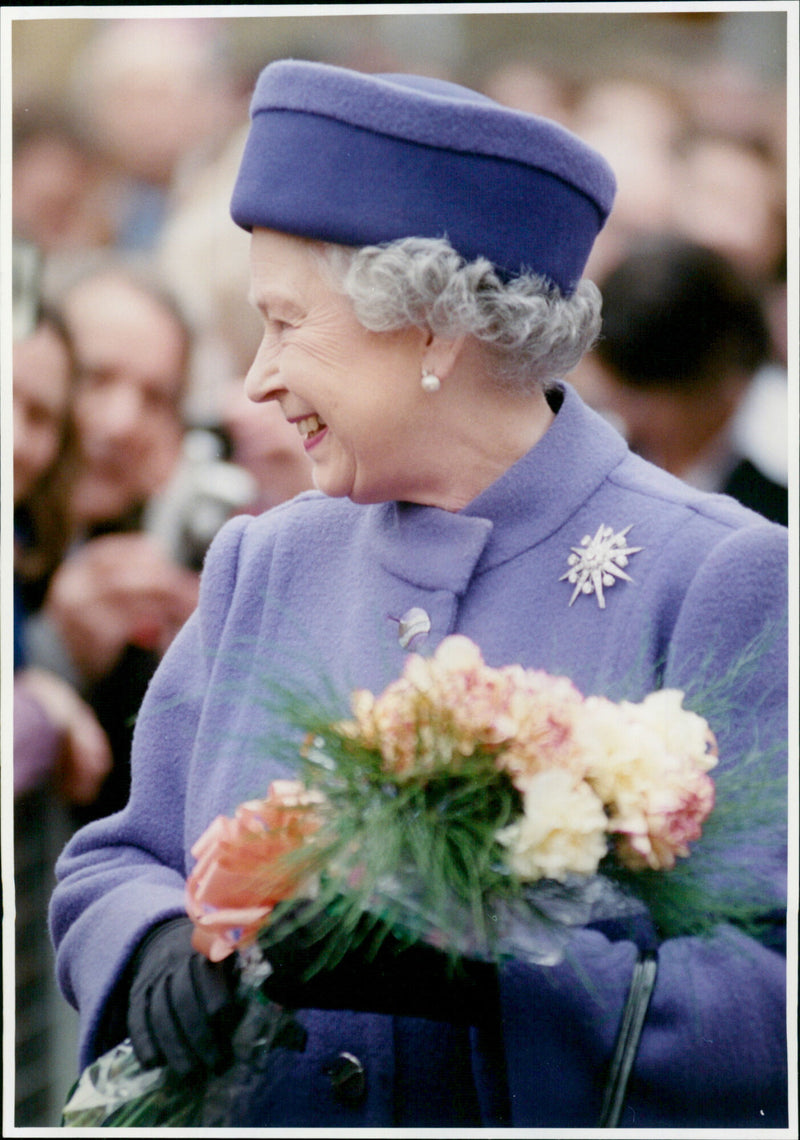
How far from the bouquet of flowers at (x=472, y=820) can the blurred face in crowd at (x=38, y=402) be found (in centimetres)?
129

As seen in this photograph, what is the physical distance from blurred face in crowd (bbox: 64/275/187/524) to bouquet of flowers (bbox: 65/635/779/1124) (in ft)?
4.53

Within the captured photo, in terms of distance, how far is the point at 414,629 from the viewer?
209cm

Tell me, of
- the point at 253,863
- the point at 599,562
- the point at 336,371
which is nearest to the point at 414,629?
the point at 599,562

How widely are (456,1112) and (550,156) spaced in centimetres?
144

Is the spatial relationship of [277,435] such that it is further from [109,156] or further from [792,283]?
[792,283]

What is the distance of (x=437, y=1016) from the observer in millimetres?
1855

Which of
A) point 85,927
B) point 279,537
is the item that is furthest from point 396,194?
point 85,927

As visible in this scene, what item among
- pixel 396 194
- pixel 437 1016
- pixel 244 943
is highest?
pixel 396 194

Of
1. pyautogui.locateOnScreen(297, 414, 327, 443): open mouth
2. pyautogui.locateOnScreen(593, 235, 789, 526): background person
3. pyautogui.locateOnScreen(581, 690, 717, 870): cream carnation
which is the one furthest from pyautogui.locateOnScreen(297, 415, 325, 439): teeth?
pyautogui.locateOnScreen(593, 235, 789, 526): background person

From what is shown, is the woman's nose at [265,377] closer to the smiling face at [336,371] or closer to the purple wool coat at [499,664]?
the smiling face at [336,371]

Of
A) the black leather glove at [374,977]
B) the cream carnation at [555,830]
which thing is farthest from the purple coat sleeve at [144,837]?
the cream carnation at [555,830]

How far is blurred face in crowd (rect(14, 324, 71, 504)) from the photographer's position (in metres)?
2.74

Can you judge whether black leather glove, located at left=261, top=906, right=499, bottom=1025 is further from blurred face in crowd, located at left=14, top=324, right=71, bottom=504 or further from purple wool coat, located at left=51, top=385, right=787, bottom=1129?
blurred face in crowd, located at left=14, top=324, right=71, bottom=504

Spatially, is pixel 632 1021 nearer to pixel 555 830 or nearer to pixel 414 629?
pixel 555 830
